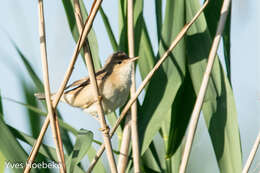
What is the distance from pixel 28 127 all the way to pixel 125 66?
0.65 m

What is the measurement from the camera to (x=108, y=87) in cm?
233

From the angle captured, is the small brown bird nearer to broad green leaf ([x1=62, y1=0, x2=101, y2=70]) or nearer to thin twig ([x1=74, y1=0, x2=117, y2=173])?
broad green leaf ([x1=62, y1=0, x2=101, y2=70])

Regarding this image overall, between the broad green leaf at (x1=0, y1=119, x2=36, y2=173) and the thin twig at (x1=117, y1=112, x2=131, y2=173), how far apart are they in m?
0.42

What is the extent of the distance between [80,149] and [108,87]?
32.1 inches

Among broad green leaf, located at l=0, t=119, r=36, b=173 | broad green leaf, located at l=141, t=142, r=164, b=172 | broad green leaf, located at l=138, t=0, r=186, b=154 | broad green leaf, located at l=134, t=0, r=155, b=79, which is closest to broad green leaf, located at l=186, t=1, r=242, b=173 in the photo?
broad green leaf, located at l=138, t=0, r=186, b=154

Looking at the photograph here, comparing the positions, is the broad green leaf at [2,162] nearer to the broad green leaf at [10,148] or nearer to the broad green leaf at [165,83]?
the broad green leaf at [10,148]

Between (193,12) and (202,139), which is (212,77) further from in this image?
(202,139)

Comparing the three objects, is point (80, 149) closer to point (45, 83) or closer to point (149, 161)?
point (45, 83)

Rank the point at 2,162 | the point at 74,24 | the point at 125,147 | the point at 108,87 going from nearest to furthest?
1. the point at 2,162
2. the point at 125,147
3. the point at 74,24
4. the point at 108,87

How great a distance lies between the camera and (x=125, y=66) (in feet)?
7.45

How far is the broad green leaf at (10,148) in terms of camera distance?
158 centimetres

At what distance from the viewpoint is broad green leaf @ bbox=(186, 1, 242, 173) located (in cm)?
182

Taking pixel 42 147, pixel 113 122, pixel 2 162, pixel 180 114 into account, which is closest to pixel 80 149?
pixel 42 147

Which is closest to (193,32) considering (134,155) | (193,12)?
(193,12)
